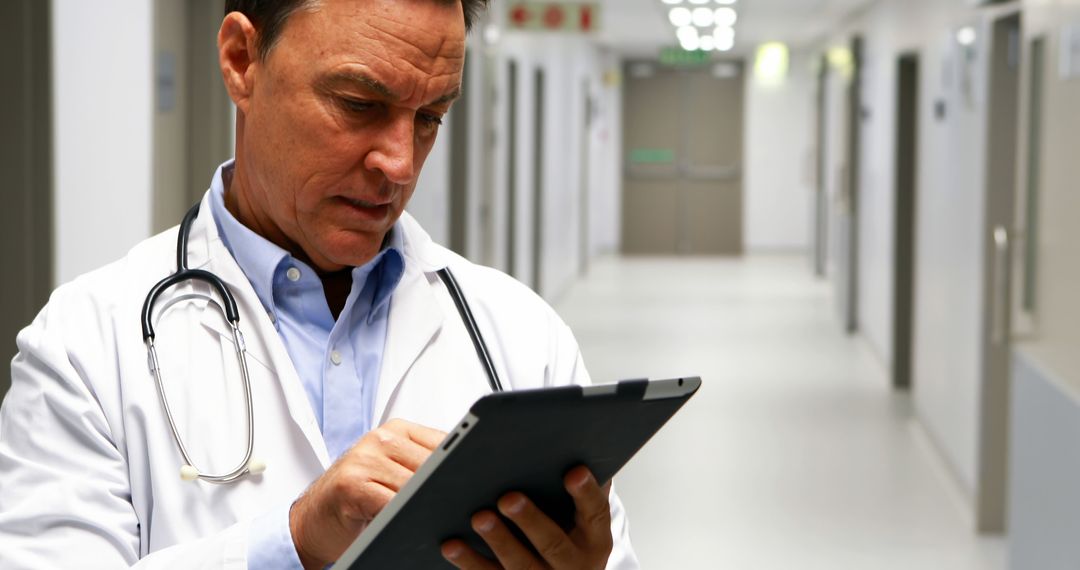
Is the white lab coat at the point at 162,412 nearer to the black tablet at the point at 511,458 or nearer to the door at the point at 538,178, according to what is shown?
the black tablet at the point at 511,458

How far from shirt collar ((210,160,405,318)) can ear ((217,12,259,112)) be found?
13cm

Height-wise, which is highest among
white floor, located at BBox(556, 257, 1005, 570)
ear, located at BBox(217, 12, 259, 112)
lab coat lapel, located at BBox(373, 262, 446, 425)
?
ear, located at BBox(217, 12, 259, 112)

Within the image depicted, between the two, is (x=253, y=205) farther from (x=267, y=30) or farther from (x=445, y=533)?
(x=445, y=533)

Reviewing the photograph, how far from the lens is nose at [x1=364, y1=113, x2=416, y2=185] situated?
137 cm

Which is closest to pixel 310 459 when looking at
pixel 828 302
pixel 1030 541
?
pixel 1030 541

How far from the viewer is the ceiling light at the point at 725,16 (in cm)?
1227

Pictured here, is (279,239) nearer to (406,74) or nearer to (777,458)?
(406,74)

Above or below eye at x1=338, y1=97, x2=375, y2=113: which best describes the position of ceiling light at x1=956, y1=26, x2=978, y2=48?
above

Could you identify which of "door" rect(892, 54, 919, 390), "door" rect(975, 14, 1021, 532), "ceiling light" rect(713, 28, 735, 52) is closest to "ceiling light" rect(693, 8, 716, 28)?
"ceiling light" rect(713, 28, 735, 52)

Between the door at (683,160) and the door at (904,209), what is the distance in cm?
1109

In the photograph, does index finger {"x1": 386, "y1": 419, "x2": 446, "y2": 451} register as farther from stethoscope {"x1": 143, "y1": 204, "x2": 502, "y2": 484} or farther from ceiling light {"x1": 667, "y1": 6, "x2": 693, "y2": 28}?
ceiling light {"x1": 667, "y1": 6, "x2": 693, "y2": 28}

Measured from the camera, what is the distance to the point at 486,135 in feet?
29.1

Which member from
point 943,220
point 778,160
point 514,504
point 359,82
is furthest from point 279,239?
point 778,160

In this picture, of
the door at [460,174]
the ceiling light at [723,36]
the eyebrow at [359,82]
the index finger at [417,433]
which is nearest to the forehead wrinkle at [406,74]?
the eyebrow at [359,82]
